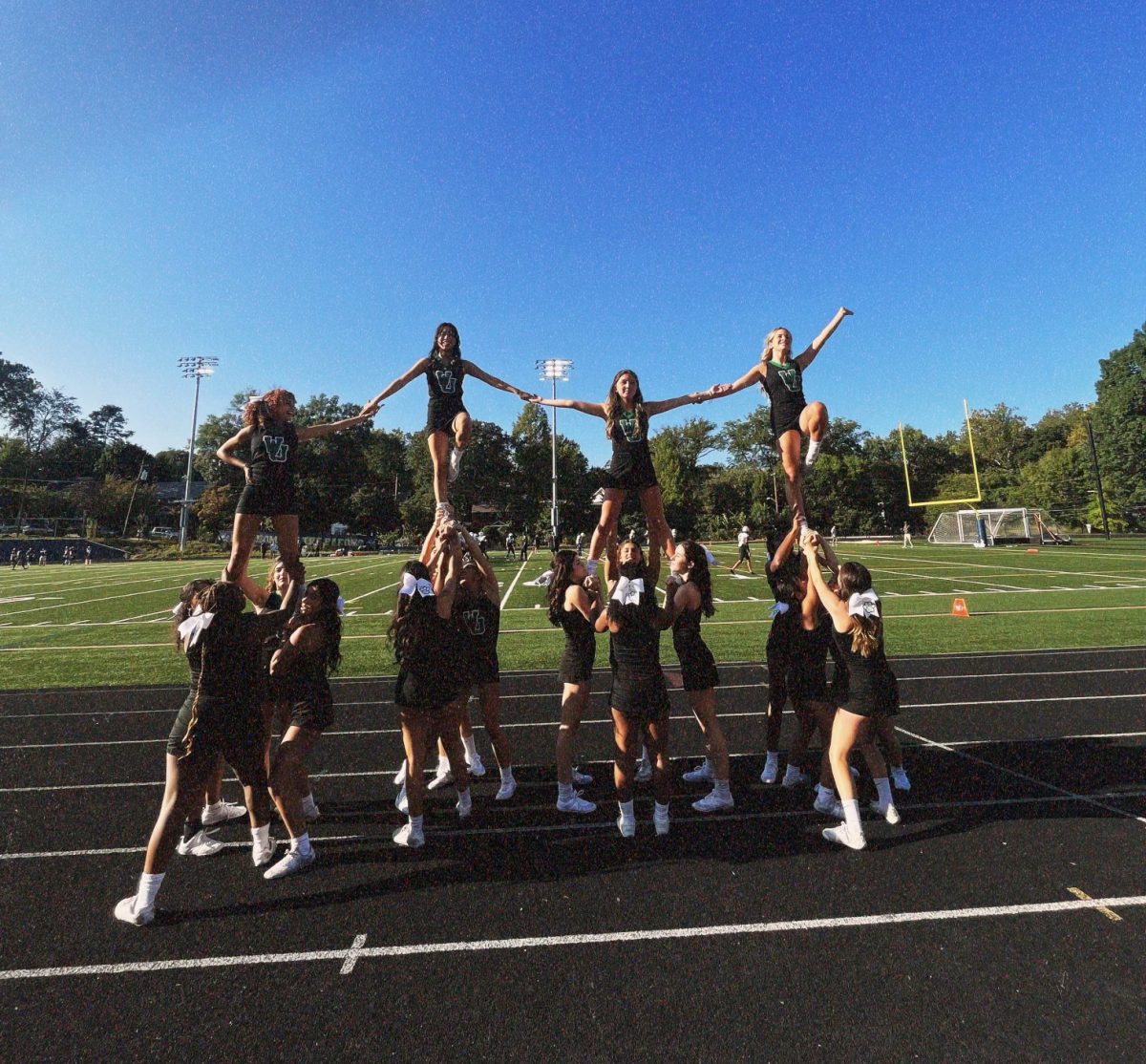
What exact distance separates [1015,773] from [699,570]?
3843 mm

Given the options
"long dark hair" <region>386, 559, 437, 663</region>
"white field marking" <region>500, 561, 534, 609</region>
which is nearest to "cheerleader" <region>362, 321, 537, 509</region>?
"long dark hair" <region>386, 559, 437, 663</region>

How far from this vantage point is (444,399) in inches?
236

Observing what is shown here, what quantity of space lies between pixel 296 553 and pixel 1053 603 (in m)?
21.2

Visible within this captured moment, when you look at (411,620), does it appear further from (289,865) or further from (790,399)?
(790,399)

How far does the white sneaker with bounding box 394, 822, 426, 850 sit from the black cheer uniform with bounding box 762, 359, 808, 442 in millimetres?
4499

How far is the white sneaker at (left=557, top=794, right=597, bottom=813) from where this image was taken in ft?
17.9

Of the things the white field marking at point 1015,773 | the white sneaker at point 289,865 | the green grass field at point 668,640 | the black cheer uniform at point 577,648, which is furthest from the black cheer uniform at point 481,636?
the green grass field at point 668,640

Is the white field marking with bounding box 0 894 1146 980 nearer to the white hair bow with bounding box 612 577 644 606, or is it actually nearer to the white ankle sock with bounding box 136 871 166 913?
the white ankle sock with bounding box 136 871 166 913

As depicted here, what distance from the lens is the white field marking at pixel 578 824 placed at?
193 inches

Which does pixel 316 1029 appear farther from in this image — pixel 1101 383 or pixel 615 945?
pixel 1101 383

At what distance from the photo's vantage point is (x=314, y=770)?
684cm

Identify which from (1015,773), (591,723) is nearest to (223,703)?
(591,723)

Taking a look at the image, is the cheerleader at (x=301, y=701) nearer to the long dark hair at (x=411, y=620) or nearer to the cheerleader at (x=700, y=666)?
the long dark hair at (x=411, y=620)

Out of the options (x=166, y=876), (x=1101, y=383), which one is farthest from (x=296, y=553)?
(x=1101, y=383)
